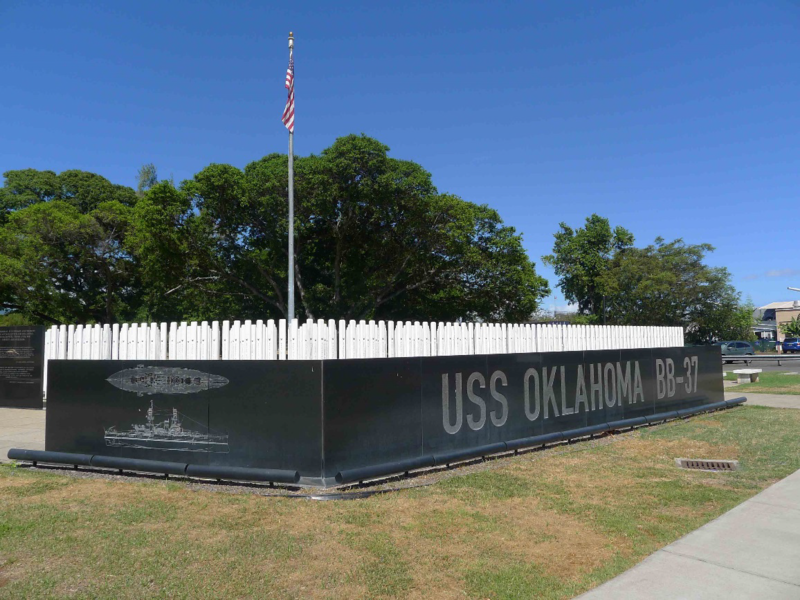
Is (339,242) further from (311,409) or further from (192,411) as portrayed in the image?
(311,409)

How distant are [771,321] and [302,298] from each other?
402ft

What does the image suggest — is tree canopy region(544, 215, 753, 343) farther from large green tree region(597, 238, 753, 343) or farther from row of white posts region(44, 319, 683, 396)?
row of white posts region(44, 319, 683, 396)

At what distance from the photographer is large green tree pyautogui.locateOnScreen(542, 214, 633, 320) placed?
66.8m

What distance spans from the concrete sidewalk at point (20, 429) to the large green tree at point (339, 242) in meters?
18.0

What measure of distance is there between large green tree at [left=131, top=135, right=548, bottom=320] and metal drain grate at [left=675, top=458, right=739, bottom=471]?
81.2 ft

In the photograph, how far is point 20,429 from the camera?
1261 cm

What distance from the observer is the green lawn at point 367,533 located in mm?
4512

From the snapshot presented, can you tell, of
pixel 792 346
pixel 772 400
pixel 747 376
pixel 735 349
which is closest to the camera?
pixel 772 400

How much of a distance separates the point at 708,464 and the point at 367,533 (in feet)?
18.6

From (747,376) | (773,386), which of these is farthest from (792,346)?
(773,386)

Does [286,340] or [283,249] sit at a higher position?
[283,249]

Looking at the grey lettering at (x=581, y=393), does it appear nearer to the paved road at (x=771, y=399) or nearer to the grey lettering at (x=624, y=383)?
the grey lettering at (x=624, y=383)

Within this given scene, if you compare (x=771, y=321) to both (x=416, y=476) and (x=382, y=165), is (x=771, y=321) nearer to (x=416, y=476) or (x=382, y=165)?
(x=382, y=165)

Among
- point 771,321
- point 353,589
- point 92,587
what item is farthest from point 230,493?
point 771,321
